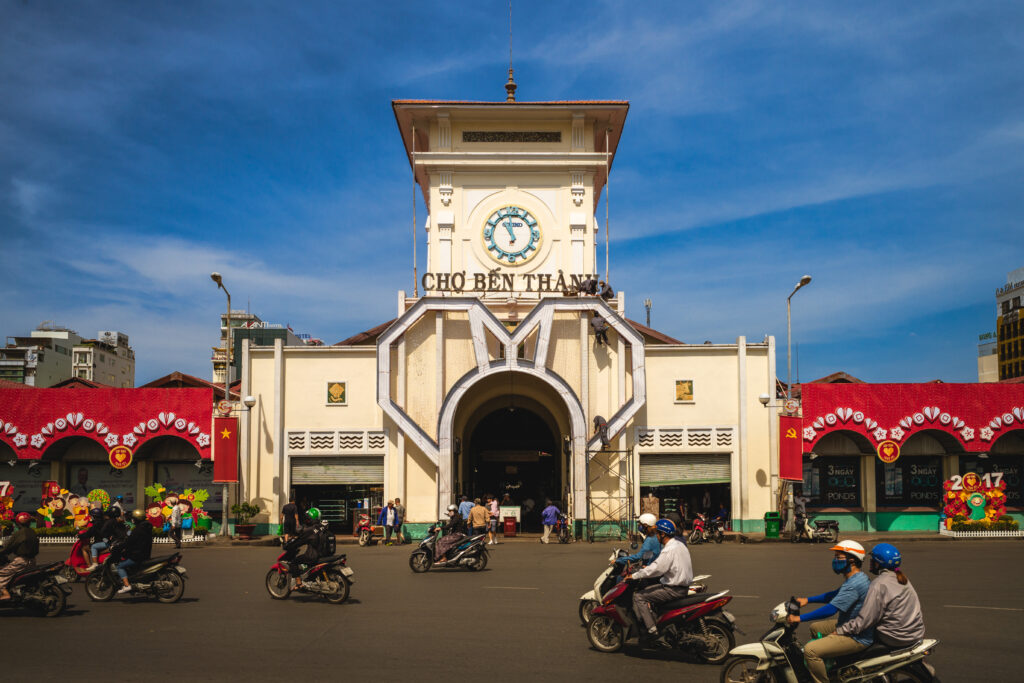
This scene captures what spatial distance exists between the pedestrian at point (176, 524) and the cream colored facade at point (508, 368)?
243 cm

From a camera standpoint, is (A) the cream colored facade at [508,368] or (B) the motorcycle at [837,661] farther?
(A) the cream colored facade at [508,368]

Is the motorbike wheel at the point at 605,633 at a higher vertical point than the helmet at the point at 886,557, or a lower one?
lower

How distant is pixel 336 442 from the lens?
32.8 meters

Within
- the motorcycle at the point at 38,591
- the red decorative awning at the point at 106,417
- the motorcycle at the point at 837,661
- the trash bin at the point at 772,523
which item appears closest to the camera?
the motorcycle at the point at 837,661

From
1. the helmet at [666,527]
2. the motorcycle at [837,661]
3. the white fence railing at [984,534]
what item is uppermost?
the helmet at [666,527]

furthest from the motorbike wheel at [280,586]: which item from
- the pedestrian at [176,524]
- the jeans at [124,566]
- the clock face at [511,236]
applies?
the clock face at [511,236]

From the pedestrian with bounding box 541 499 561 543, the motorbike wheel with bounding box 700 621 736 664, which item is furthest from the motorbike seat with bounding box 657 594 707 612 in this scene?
the pedestrian with bounding box 541 499 561 543

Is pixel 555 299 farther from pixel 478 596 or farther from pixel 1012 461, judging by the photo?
pixel 1012 461

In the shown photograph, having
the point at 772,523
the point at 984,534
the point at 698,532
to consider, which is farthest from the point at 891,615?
the point at 984,534

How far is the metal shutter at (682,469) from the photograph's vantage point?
1293 inches

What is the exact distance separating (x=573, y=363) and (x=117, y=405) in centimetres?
1746

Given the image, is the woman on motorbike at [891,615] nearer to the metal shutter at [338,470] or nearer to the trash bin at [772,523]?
the trash bin at [772,523]

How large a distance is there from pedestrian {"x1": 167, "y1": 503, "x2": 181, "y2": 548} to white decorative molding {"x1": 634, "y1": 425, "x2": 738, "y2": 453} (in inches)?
645

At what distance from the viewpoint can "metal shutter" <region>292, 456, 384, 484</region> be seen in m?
32.9
